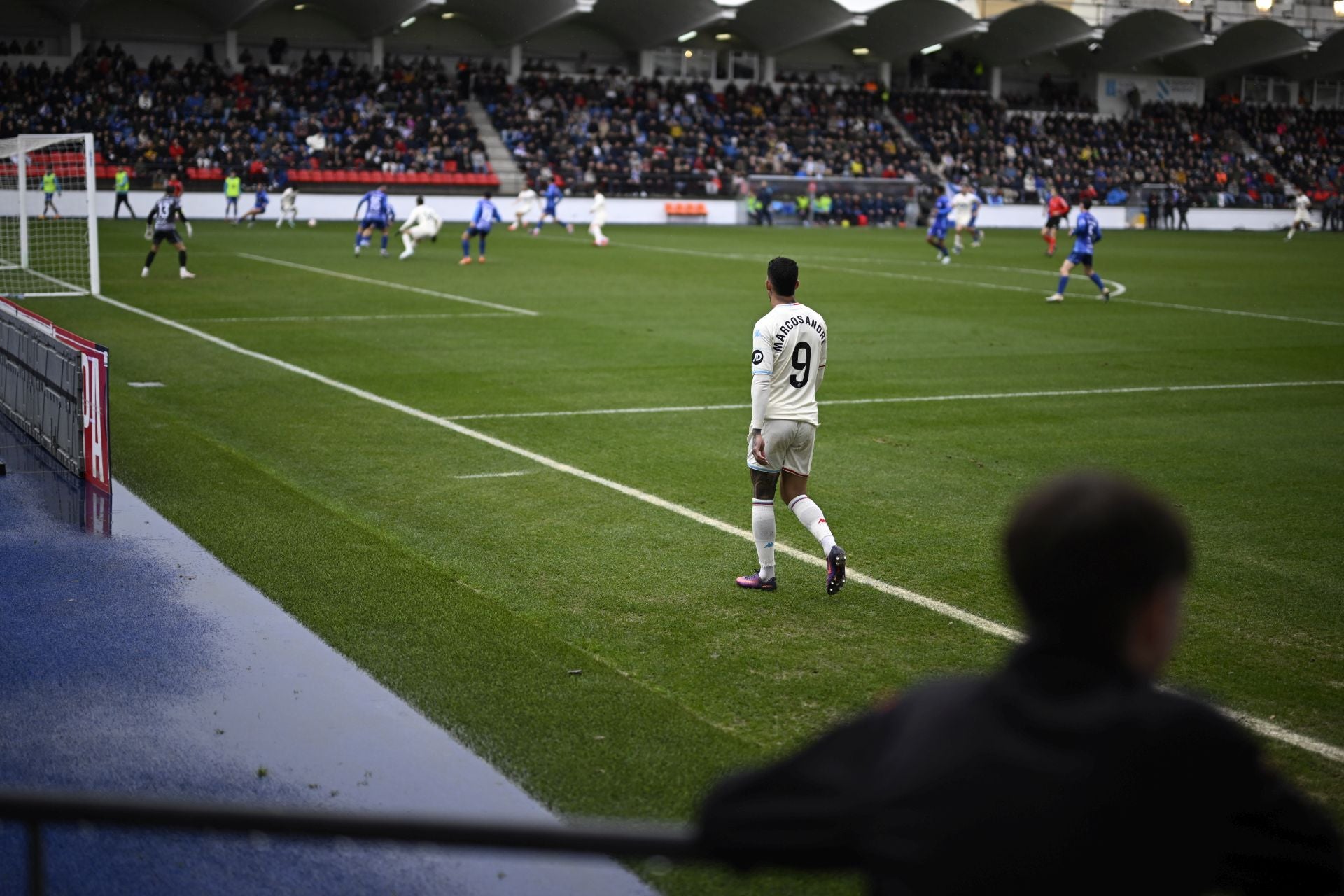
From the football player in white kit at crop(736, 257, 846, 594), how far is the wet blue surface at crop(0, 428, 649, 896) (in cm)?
259

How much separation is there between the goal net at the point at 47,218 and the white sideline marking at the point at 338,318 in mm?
3832

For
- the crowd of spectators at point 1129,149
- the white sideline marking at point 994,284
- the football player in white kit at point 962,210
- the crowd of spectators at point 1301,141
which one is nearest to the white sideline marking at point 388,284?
the white sideline marking at point 994,284

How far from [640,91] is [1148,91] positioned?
1240 inches

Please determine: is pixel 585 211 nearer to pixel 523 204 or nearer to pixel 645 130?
A: pixel 523 204

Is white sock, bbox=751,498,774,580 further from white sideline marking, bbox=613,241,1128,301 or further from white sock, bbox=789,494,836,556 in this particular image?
white sideline marking, bbox=613,241,1128,301

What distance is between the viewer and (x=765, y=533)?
318 inches

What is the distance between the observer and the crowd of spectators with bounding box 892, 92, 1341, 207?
71125mm

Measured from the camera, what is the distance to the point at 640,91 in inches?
2741

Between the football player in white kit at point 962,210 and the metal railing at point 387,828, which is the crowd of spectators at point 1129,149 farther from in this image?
the metal railing at point 387,828

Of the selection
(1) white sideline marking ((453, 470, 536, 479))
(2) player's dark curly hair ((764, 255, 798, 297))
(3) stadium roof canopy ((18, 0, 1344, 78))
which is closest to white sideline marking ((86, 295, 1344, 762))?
(1) white sideline marking ((453, 470, 536, 479))

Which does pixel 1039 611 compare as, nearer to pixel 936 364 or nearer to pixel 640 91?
pixel 936 364

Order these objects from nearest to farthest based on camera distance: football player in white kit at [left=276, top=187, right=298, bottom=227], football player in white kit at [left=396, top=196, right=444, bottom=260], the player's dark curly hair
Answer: the player's dark curly hair, football player in white kit at [left=396, top=196, right=444, bottom=260], football player in white kit at [left=276, top=187, right=298, bottom=227]

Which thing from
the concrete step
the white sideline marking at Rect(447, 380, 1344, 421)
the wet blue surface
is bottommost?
the wet blue surface

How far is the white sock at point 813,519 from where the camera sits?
7934 mm
